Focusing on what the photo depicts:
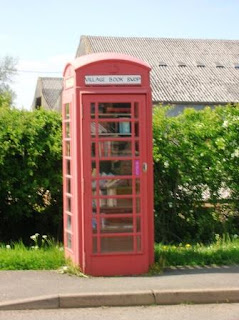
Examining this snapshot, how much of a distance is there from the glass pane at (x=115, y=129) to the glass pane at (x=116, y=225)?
3.33 ft

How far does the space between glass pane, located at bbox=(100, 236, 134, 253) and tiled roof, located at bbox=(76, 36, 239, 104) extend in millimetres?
35311

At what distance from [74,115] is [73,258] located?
5.70 feet

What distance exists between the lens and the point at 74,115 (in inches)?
325

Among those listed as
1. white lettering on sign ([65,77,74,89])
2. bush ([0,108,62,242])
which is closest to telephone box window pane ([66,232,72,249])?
white lettering on sign ([65,77,74,89])

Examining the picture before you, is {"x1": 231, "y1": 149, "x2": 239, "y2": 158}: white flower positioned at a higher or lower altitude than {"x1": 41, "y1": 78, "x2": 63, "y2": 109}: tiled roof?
lower

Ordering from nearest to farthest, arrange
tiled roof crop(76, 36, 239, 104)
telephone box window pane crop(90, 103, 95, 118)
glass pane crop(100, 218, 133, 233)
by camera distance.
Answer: telephone box window pane crop(90, 103, 95, 118) < glass pane crop(100, 218, 133, 233) < tiled roof crop(76, 36, 239, 104)

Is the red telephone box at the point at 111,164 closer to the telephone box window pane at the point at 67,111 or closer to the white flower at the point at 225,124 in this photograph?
the telephone box window pane at the point at 67,111

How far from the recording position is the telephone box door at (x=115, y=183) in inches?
323

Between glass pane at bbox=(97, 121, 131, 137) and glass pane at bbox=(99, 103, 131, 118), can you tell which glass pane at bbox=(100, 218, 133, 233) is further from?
glass pane at bbox=(99, 103, 131, 118)

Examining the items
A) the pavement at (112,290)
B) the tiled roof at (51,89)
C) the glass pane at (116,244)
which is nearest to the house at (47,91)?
the tiled roof at (51,89)

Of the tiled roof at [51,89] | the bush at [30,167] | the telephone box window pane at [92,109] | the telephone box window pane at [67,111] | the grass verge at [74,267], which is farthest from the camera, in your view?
the tiled roof at [51,89]

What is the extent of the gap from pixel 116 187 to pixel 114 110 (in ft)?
3.03

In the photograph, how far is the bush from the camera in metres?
10.5

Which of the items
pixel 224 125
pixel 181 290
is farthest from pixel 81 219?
pixel 224 125
